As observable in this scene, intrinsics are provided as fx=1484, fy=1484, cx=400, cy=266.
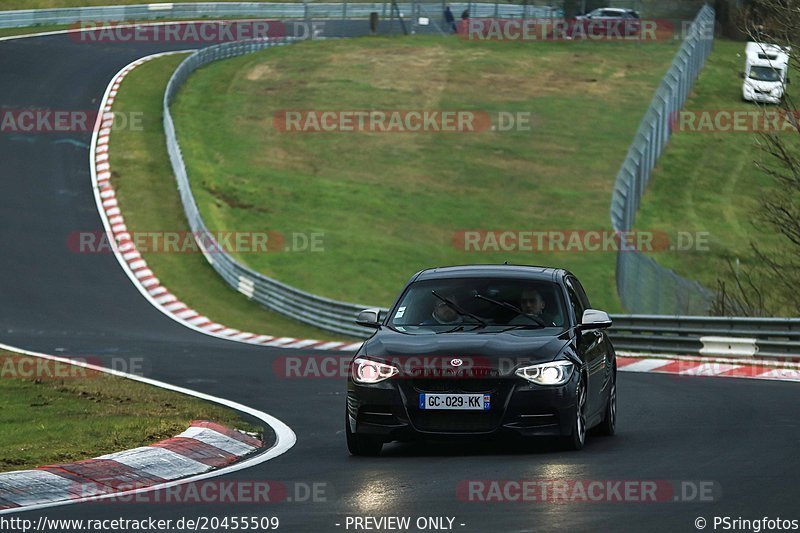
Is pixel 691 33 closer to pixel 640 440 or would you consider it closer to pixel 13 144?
pixel 13 144

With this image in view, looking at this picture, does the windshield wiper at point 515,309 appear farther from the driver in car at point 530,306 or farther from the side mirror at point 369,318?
the side mirror at point 369,318

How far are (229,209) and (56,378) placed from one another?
2301cm

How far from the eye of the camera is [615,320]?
23547mm

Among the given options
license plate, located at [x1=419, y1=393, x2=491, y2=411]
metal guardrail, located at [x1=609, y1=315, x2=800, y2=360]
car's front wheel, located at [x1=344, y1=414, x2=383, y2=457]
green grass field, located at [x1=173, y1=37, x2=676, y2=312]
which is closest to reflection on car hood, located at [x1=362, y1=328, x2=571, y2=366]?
license plate, located at [x1=419, y1=393, x2=491, y2=411]

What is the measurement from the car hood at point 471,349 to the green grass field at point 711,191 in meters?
23.9

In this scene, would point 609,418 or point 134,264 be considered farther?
point 134,264

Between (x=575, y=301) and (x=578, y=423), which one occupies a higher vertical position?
(x=575, y=301)

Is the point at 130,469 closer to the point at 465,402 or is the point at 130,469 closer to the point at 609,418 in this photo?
the point at 465,402

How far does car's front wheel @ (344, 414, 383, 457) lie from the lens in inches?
448

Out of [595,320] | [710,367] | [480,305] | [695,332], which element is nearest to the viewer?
[595,320]

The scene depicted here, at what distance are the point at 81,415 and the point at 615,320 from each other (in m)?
11.4

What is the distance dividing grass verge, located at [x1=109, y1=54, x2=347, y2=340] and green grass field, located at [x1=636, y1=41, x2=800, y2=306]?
11.5 meters

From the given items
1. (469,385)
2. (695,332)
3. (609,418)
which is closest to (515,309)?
(469,385)

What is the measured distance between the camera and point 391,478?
9984 millimetres
